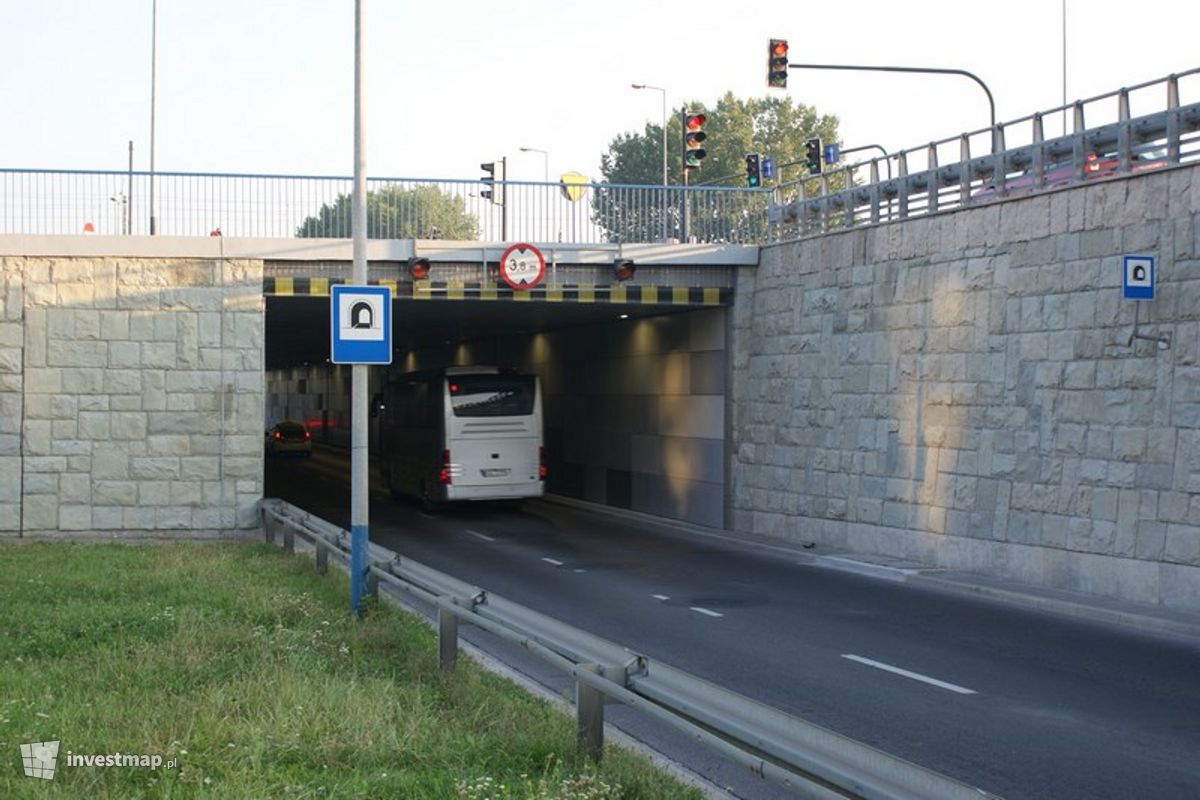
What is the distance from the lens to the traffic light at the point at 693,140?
85.7ft

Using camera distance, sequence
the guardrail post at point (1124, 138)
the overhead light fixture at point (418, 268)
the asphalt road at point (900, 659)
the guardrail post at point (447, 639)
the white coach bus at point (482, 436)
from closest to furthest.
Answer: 1. the asphalt road at point (900, 659)
2. the guardrail post at point (447, 639)
3. the guardrail post at point (1124, 138)
4. the overhead light fixture at point (418, 268)
5. the white coach bus at point (482, 436)

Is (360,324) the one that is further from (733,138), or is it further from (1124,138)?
(733,138)

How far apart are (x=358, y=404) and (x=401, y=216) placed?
11870 millimetres

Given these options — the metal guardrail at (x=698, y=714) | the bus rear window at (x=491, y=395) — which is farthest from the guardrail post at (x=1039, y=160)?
the bus rear window at (x=491, y=395)

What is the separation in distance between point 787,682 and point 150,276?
609 inches

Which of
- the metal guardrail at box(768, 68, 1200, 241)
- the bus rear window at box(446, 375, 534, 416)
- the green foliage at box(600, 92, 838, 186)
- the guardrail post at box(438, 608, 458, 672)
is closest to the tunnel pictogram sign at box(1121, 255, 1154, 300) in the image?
the metal guardrail at box(768, 68, 1200, 241)

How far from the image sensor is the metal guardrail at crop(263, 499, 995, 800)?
4980 millimetres

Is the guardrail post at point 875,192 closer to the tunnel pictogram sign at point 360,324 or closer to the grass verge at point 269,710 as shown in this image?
the tunnel pictogram sign at point 360,324

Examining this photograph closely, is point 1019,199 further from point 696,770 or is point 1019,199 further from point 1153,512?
point 696,770

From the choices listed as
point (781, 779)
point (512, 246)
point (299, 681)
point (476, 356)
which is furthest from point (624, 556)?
point (476, 356)

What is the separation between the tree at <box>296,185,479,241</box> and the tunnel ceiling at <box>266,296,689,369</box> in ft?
4.40

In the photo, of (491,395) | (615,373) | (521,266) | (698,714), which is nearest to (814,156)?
(615,373)

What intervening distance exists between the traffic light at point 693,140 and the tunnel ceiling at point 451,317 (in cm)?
293

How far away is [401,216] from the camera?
2478cm
